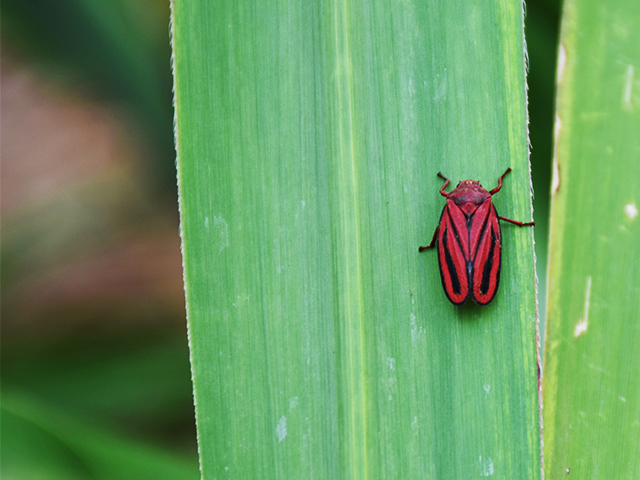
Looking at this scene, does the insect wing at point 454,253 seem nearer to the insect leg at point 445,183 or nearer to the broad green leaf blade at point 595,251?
the insect leg at point 445,183

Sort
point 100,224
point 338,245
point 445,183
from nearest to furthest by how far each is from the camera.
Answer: point 338,245 → point 445,183 → point 100,224

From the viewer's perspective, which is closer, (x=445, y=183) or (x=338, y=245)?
(x=338, y=245)

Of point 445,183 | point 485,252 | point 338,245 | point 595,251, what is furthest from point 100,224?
point 595,251

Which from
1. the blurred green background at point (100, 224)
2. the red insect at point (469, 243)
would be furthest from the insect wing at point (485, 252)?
the blurred green background at point (100, 224)

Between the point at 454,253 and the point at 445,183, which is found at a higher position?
the point at 445,183

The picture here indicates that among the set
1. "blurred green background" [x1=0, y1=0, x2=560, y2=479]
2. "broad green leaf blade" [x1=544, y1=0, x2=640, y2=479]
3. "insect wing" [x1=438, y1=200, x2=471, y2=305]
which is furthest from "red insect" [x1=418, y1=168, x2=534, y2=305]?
"blurred green background" [x1=0, y1=0, x2=560, y2=479]

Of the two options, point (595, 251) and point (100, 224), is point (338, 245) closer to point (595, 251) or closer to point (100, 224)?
point (595, 251)

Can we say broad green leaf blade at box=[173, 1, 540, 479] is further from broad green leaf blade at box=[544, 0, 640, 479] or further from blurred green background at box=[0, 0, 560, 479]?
blurred green background at box=[0, 0, 560, 479]
